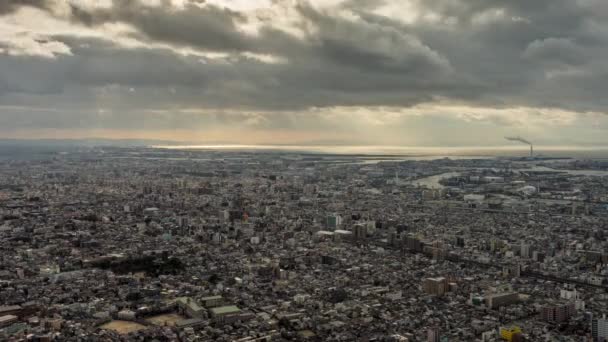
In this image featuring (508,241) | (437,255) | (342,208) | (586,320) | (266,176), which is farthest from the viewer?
(266,176)

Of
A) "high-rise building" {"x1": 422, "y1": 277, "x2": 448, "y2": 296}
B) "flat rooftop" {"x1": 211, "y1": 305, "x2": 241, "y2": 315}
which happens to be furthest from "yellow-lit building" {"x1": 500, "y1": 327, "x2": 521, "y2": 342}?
"flat rooftop" {"x1": 211, "y1": 305, "x2": 241, "y2": 315}

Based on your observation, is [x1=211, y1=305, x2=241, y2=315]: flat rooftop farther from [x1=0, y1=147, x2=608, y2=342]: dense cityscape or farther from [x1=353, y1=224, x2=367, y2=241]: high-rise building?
[x1=353, y1=224, x2=367, y2=241]: high-rise building

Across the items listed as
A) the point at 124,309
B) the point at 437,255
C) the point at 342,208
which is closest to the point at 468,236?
the point at 437,255

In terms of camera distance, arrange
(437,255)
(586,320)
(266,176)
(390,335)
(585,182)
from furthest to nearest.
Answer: (266,176)
(585,182)
(437,255)
(586,320)
(390,335)

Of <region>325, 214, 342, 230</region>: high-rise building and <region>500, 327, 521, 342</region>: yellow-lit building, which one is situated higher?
<region>325, 214, 342, 230</region>: high-rise building

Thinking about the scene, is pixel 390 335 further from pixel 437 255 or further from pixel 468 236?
pixel 468 236

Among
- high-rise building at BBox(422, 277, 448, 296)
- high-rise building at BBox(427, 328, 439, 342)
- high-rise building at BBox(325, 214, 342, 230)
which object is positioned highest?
high-rise building at BBox(325, 214, 342, 230)

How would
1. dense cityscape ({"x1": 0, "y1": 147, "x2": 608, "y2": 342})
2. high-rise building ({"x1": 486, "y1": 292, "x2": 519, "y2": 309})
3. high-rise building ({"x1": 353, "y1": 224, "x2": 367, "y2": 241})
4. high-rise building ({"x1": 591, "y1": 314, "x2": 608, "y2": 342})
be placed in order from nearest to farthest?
high-rise building ({"x1": 591, "y1": 314, "x2": 608, "y2": 342}), dense cityscape ({"x1": 0, "y1": 147, "x2": 608, "y2": 342}), high-rise building ({"x1": 486, "y1": 292, "x2": 519, "y2": 309}), high-rise building ({"x1": 353, "y1": 224, "x2": 367, "y2": 241})

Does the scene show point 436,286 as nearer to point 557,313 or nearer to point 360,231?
point 557,313

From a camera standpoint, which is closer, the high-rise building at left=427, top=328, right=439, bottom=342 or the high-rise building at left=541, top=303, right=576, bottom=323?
the high-rise building at left=427, top=328, right=439, bottom=342

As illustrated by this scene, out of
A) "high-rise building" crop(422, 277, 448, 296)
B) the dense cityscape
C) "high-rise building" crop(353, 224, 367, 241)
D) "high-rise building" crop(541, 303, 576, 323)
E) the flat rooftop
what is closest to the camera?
the dense cityscape
